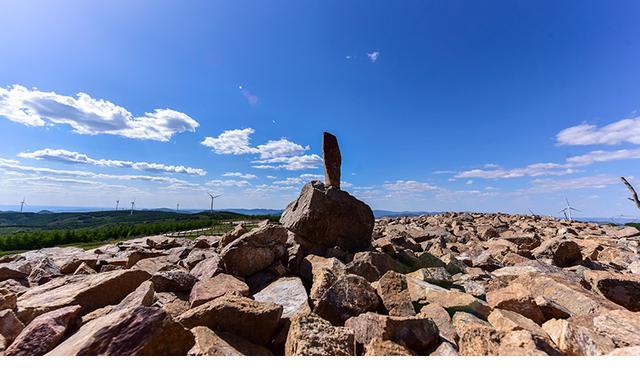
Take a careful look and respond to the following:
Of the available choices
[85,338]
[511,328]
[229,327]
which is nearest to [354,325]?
[229,327]

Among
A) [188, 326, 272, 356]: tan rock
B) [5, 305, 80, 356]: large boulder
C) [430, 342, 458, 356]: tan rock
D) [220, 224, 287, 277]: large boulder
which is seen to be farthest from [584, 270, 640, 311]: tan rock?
[5, 305, 80, 356]: large boulder

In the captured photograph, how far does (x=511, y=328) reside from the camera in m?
4.19

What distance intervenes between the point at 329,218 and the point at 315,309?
4.97m

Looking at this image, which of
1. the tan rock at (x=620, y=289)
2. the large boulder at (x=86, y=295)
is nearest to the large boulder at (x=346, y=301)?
the large boulder at (x=86, y=295)

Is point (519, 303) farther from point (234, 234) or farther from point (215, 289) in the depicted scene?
point (234, 234)

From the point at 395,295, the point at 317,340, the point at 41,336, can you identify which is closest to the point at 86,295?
the point at 41,336

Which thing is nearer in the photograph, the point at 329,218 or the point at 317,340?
the point at 317,340

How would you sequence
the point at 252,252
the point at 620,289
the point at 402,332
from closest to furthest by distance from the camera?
the point at 402,332, the point at 620,289, the point at 252,252

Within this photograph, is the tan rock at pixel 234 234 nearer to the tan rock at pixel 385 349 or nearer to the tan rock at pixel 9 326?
the tan rock at pixel 9 326

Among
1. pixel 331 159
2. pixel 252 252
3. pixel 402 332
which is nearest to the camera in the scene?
pixel 402 332

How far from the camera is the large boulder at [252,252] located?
23.0 ft

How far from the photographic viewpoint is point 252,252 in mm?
7180

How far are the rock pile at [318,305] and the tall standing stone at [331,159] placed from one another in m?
1.37

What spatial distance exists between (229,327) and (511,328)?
3.95 meters
